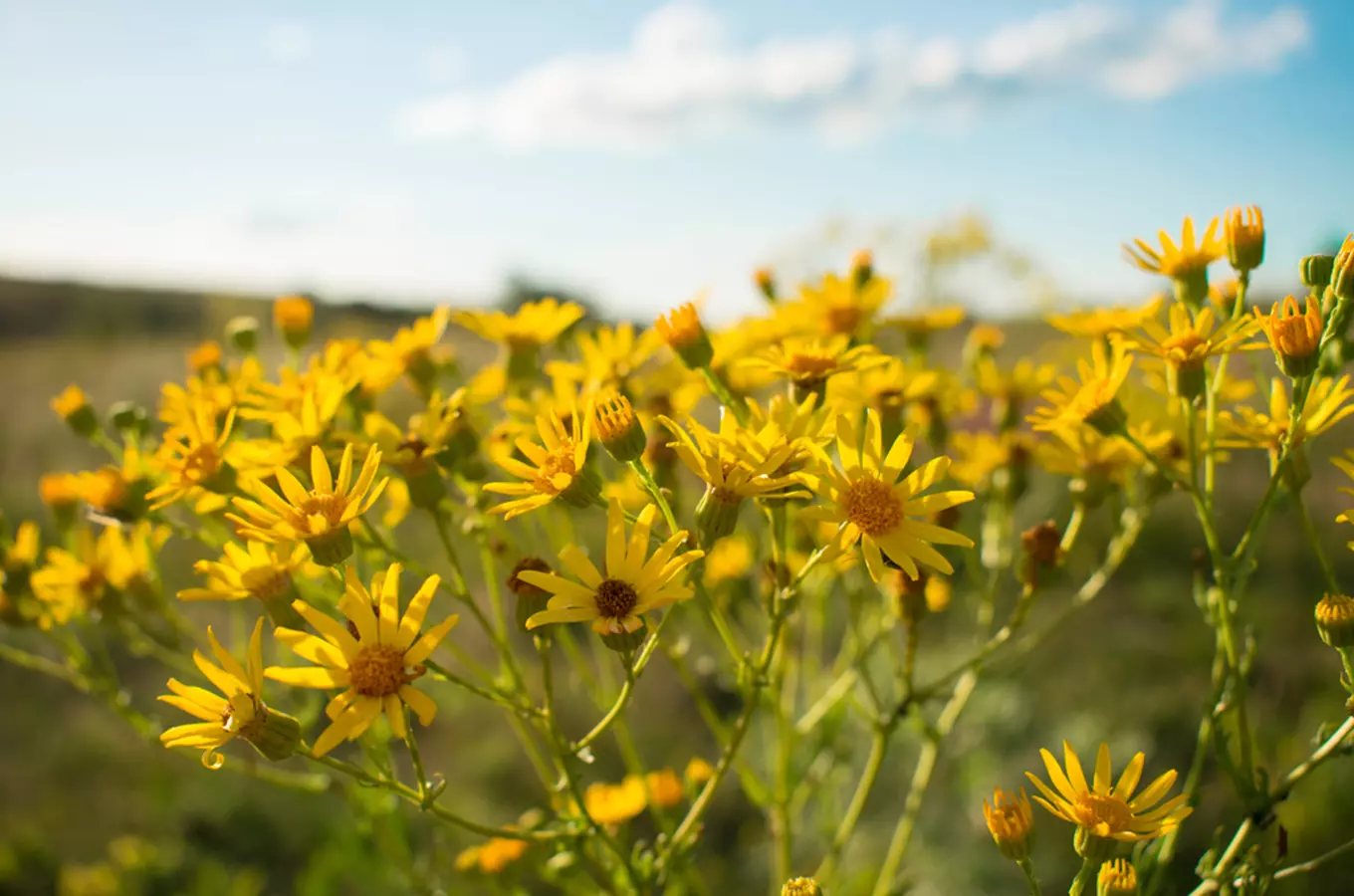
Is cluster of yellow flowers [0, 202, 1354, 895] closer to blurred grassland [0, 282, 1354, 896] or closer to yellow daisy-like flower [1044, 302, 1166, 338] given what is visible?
yellow daisy-like flower [1044, 302, 1166, 338]

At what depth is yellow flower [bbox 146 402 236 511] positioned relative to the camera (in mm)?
1840

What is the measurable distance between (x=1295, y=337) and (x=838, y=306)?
112 cm

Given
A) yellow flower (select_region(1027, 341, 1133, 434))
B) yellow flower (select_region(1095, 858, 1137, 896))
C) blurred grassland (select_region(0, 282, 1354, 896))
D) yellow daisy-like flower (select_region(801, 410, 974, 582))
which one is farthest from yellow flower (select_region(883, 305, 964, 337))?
yellow flower (select_region(1095, 858, 1137, 896))

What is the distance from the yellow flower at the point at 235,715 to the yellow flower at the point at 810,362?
108 cm

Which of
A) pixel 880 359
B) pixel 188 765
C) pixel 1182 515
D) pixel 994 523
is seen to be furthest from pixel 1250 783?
pixel 1182 515

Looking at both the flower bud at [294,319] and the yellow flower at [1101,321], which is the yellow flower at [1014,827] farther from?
the flower bud at [294,319]

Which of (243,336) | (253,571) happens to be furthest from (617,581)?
(243,336)

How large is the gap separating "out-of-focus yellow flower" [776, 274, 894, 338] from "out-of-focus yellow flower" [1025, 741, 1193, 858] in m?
1.22

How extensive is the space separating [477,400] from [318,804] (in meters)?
4.48

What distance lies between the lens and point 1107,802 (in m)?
1.46

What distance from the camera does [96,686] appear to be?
7.56 ft

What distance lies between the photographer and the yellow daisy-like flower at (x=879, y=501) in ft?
4.69

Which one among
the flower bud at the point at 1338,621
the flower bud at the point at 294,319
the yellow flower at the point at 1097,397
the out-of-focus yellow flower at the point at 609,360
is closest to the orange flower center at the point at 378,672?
the out-of-focus yellow flower at the point at 609,360

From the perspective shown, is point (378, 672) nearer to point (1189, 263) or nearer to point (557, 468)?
point (557, 468)
